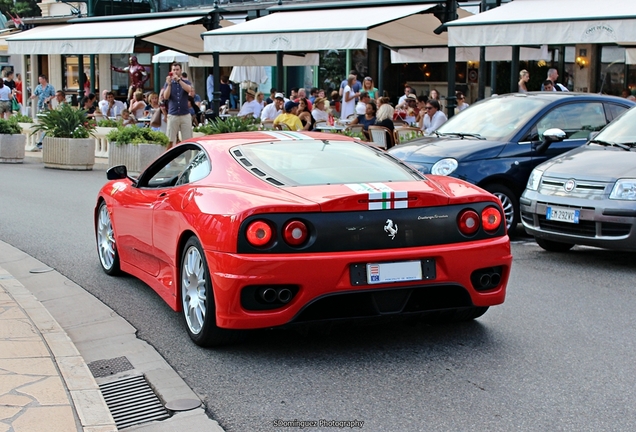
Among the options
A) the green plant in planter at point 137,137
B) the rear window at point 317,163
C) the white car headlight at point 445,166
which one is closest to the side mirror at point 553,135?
the white car headlight at point 445,166

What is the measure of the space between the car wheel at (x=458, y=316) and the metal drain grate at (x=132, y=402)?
1913mm

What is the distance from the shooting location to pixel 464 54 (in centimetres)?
2212

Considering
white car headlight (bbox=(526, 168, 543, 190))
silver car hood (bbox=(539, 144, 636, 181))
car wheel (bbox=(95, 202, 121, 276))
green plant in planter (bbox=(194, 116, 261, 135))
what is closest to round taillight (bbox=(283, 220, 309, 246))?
car wheel (bbox=(95, 202, 121, 276))

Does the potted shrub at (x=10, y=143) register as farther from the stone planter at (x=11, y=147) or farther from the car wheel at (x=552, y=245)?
the car wheel at (x=552, y=245)

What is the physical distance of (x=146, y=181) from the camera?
741 cm

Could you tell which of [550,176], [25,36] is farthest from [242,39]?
[550,176]

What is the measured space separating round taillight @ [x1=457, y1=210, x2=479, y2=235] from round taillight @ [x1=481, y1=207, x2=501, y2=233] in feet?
0.18

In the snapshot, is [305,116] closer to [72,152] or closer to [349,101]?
[349,101]

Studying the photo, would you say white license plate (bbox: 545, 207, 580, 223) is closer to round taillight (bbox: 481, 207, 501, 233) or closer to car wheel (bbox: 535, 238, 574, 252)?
car wheel (bbox: 535, 238, 574, 252)

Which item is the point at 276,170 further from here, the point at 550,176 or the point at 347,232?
the point at 550,176

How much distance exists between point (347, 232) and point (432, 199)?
603 mm

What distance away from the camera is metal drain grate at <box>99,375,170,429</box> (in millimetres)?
4773

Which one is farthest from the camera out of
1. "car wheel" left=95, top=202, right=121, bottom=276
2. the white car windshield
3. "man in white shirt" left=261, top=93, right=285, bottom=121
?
"man in white shirt" left=261, top=93, right=285, bottom=121

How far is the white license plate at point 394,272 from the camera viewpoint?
213 inches
